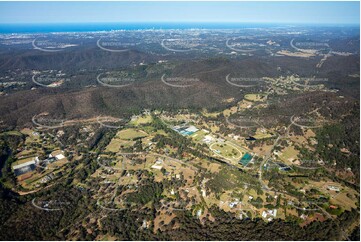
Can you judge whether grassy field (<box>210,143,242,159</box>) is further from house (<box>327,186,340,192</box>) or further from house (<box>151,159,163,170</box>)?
house (<box>327,186,340,192</box>)

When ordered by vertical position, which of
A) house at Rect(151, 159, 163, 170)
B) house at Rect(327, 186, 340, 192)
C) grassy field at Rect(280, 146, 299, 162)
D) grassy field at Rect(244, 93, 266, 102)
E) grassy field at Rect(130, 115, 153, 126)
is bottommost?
grassy field at Rect(244, 93, 266, 102)

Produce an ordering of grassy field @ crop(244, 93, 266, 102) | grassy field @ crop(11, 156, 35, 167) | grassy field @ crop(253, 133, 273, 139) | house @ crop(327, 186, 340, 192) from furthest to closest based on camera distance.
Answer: grassy field @ crop(244, 93, 266, 102) → grassy field @ crop(253, 133, 273, 139) → grassy field @ crop(11, 156, 35, 167) → house @ crop(327, 186, 340, 192)

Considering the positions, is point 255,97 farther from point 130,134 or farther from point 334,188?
point 334,188

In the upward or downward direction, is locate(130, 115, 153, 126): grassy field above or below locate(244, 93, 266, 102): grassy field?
above

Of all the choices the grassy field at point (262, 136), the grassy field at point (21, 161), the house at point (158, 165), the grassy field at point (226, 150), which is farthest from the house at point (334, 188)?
the grassy field at point (21, 161)

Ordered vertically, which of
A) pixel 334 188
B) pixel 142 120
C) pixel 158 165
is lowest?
pixel 142 120

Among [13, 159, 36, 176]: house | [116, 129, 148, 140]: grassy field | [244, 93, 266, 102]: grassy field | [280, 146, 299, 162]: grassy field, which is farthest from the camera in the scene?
[244, 93, 266, 102]: grassy field

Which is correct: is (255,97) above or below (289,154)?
below

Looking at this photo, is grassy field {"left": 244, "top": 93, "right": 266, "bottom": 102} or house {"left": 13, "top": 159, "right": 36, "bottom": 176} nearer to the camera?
house {"left": 13, "top": 159, "right": 36, "bottom": 176}

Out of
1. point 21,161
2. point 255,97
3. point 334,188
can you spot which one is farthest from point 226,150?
point 255,97

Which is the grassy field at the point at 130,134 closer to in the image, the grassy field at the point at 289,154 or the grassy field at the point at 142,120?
the grassy field at the point at 142,120

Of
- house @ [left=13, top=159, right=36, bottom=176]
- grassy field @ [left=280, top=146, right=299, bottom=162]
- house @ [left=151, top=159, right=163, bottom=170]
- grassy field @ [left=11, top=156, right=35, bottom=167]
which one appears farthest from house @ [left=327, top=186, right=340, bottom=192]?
grassy field @ [left=11, top=156, right=35, bottom=167]

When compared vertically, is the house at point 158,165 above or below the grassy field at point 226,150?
above
